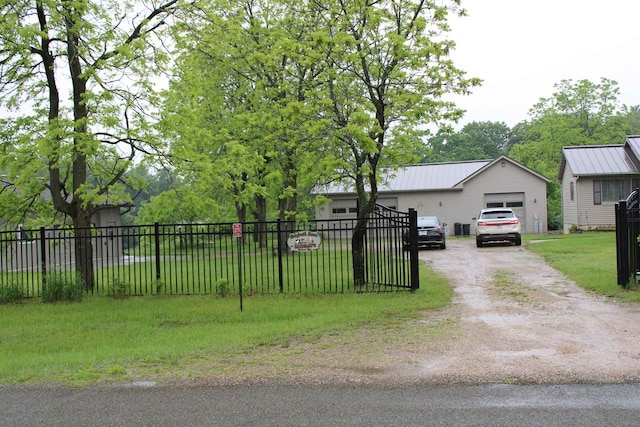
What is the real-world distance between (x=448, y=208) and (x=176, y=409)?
31.9 metres

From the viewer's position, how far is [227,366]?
640 cm

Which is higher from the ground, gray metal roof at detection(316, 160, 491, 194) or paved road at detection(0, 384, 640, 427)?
gray metal roof at detection(316, 160, 491, 194)

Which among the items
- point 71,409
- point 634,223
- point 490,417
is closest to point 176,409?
point 71,409

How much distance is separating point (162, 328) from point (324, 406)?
507 centimetres

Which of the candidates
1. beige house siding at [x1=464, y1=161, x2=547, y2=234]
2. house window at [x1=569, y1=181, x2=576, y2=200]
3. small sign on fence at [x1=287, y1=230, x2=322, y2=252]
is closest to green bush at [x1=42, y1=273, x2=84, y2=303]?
small sign on fence at [x1=287, y1=230, x2=322, y2=252]

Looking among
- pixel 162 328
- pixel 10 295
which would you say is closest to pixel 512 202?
pixel 10 295

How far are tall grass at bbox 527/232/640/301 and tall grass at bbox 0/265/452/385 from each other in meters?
3.01

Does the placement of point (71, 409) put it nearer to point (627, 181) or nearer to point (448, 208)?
point (627, 181)

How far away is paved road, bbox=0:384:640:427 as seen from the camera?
15.2 ft

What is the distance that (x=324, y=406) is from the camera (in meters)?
5.01

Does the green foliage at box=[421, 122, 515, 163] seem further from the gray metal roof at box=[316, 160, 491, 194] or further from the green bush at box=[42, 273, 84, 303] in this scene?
the green bush at box=[42, 273, 84, 303]

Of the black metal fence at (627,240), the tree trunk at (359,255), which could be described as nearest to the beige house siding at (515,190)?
the black metal fence at (627,240)

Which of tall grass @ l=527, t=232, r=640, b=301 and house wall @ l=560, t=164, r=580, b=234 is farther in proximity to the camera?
house wall @ l=560, t=164, r=580, b=234

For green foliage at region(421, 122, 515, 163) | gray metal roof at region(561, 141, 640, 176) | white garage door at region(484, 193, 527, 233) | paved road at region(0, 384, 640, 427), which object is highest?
green foliage at region(421, 122, 515, 163)
